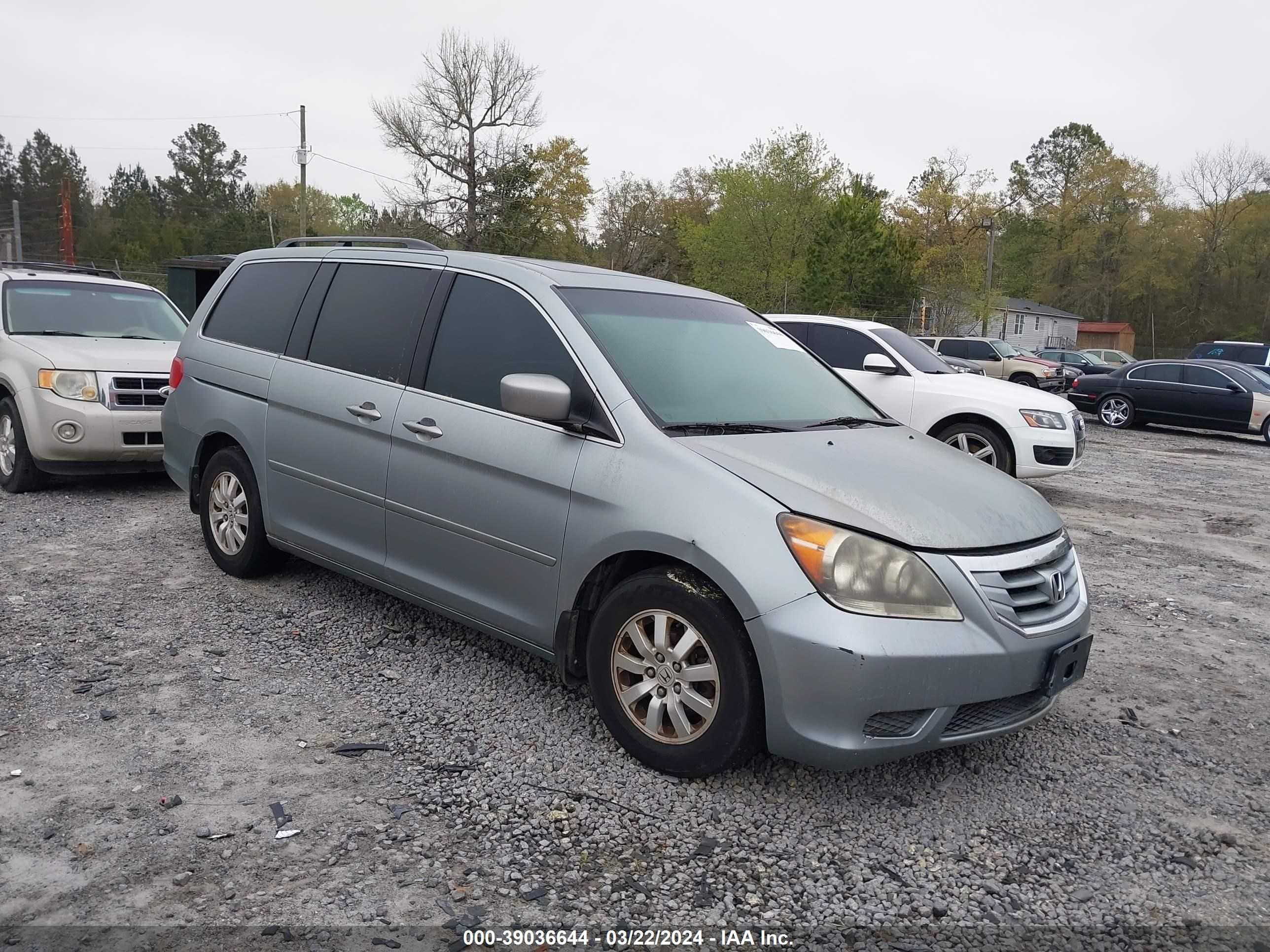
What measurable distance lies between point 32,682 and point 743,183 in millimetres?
54144

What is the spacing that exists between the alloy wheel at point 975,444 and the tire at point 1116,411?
12.2 metres

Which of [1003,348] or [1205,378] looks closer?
[1205,378]

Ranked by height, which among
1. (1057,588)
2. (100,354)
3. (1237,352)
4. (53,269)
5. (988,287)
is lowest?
(1057,588)

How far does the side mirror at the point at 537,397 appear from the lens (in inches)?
136

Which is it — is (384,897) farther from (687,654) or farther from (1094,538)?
(1094,538)

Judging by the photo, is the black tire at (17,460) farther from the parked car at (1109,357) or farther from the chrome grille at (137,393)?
the parked car at (1109,357)

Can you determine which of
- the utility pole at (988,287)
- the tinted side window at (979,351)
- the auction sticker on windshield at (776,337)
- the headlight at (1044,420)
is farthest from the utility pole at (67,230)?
the auction sticker on windshield at (776,337)

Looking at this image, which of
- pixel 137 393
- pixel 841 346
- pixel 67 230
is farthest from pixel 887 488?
pixel 67 230

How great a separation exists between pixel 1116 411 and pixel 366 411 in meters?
19.0

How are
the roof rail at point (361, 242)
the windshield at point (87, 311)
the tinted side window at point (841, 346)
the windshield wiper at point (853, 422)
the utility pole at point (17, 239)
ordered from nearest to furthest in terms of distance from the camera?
the windshield wiper at point (853, 422) → the roof rail at point (361, 242) → the windshield at point (87, 311) → the tinted side window at point (841, 346) → the utility pole at point (17, 239)

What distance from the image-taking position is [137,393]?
741 cm

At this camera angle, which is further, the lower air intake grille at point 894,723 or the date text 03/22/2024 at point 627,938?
the lower air intake grille at point 894,723

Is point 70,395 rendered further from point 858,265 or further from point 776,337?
point 858,265

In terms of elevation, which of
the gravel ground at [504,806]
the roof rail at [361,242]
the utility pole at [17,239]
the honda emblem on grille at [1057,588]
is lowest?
the gravel ground at [504,806]
